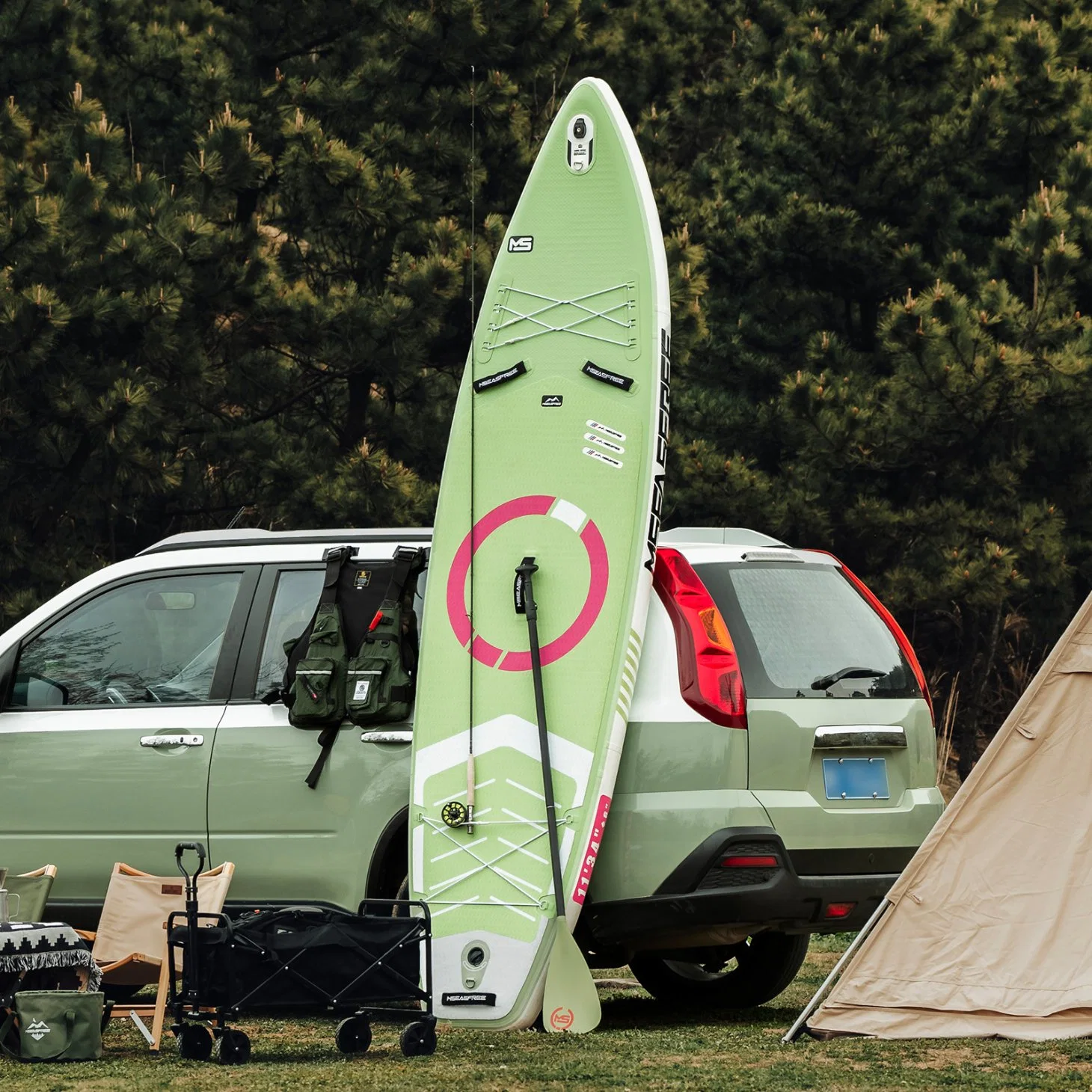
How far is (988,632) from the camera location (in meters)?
18.9

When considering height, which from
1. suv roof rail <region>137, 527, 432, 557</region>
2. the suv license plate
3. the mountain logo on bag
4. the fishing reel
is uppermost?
suv roof rail <region>137, 527, 432, 557</region>

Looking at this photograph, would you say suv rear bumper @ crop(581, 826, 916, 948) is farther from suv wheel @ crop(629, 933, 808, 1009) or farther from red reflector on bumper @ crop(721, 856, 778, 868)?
suv wheel @ crop(629, 933, 808, 1009)

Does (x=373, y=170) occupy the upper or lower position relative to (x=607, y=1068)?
upper

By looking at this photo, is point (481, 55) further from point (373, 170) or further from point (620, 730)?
point (620, 730)

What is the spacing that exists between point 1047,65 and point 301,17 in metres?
7.27

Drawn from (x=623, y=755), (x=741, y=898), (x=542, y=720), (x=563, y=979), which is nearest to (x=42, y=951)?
(x=563, y=979)

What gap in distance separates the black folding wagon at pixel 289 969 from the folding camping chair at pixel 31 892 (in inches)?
26.8

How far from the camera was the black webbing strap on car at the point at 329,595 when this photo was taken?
690 cm

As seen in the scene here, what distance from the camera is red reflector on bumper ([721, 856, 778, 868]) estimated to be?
637cm

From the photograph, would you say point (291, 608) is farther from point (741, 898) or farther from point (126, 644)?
point (741, 898)

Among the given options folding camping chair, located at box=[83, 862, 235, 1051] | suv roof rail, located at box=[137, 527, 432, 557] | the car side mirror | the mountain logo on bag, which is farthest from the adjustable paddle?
the car side mirror

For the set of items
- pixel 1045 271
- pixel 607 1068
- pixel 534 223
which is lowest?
pixel 607 1068

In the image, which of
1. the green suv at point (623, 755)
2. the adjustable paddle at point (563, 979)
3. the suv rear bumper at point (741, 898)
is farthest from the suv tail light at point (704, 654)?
the adjustable paddle at point (563, 979)

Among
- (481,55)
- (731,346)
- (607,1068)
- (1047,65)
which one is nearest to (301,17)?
(481,55)
